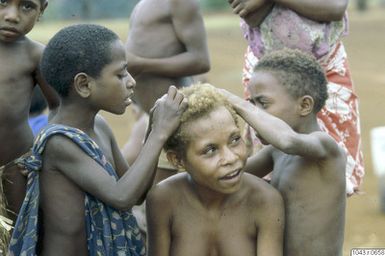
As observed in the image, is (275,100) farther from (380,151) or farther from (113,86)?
(380,151)

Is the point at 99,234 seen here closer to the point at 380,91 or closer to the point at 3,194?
the point at 3,194

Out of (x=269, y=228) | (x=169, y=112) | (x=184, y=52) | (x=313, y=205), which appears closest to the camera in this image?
(x=169, y=112)

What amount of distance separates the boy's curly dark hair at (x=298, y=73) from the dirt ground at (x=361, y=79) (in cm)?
131

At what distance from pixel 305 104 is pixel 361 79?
14.1m

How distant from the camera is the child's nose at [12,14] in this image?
14.6 ft

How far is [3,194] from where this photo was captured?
14.5 ft

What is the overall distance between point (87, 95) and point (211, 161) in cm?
56

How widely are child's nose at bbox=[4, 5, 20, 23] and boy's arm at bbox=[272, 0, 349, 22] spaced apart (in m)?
1.14

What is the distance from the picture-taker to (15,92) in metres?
4.60

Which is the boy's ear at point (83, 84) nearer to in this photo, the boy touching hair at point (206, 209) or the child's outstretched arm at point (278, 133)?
the boy touching hair at point (206, 209)

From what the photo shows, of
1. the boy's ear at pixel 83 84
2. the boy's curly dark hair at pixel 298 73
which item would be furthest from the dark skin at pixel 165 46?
the boy's ear at pixel 83 84

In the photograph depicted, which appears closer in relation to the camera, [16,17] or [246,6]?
[16,17]

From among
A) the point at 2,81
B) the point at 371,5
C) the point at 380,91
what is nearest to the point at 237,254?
the point at 2,81

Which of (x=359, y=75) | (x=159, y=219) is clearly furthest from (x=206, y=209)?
(x=359, y=75)
